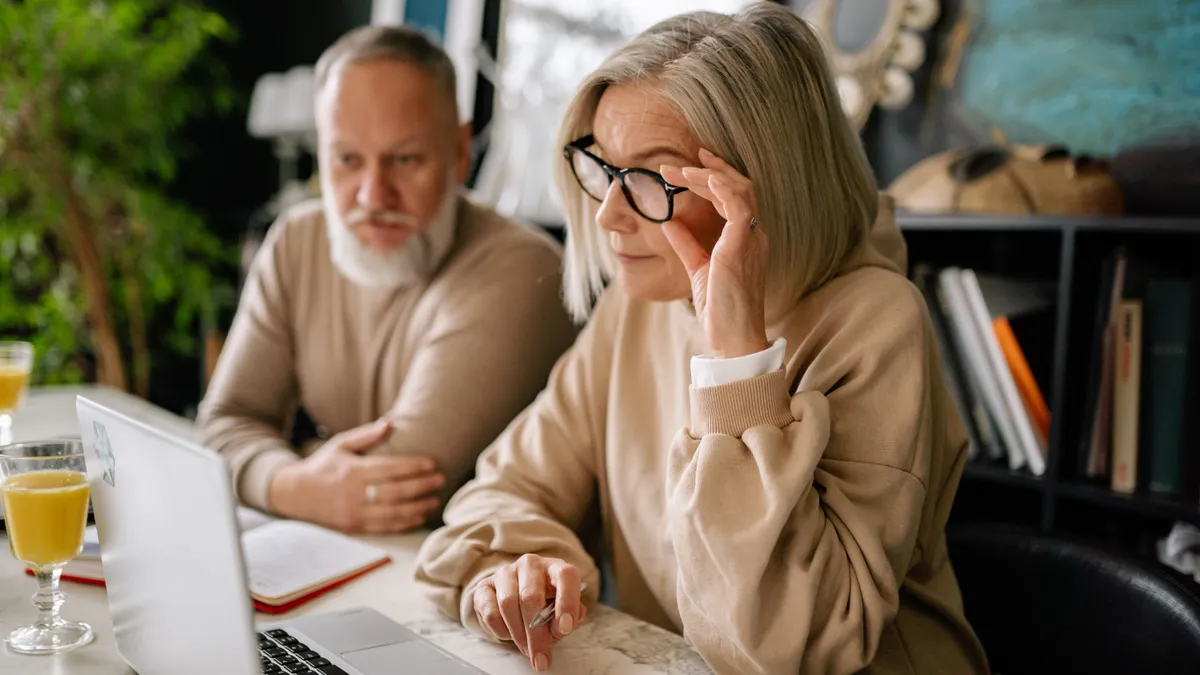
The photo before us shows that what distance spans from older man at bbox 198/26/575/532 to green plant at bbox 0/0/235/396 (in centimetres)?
196

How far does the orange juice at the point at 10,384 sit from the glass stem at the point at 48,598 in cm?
95

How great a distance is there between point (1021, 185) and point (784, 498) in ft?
3.61

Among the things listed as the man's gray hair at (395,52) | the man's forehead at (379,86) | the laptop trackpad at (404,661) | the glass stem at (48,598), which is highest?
the man's gray hair at (395,52)

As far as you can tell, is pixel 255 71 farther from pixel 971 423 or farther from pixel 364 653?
pixel 364 653

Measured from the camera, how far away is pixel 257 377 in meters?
1.88

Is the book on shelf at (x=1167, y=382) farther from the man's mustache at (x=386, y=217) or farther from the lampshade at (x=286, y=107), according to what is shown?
the lampshade at (x=286, y=107)

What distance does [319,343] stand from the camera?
1904mm

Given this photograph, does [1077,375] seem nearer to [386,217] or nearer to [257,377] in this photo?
[386,217]

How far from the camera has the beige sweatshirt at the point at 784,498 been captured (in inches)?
37.6

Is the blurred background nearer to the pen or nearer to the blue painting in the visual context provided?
the blue painting

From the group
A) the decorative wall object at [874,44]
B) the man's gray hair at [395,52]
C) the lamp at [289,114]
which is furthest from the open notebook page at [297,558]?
the lamp at [289,114]

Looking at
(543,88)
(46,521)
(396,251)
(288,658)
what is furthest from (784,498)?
(543,88)

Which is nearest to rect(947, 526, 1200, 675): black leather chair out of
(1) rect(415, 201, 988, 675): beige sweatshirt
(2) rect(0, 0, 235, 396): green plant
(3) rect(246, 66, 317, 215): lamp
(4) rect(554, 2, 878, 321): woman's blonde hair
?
(1) rect(415, 201, 988, 675): beige sweatshirt

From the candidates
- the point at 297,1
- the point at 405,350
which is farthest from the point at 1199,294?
the point at 297,1
